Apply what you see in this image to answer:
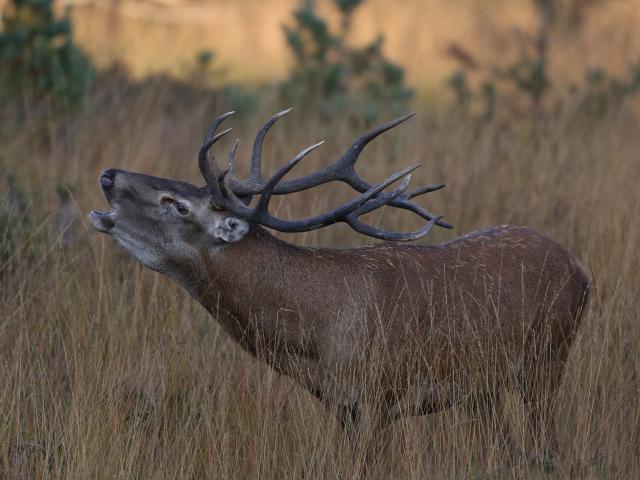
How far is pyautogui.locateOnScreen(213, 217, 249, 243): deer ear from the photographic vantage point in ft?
15.5

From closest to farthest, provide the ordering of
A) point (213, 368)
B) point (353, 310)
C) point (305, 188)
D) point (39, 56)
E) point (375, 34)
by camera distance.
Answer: point (353, 310)
point (305, 188)
point (213, 368)
point (39, 56)
point (375, 34)

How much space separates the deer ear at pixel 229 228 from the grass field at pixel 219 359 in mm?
565

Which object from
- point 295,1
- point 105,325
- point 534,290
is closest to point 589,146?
point 534,290

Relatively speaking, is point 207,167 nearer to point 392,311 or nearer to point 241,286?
point 241,286

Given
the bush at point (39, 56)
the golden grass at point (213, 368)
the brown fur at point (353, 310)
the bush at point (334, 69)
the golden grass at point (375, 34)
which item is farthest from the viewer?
the golden grass at point (375, 34)

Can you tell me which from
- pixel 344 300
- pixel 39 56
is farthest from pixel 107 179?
pixel 39 56

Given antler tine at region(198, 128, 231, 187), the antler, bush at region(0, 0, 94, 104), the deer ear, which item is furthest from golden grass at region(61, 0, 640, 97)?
the deer ear

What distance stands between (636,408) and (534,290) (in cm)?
66

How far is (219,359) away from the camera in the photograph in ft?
16.2

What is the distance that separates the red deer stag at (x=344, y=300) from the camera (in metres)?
4.64

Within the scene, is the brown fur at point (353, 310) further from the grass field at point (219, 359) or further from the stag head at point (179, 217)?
the grass field at point (219, 359)

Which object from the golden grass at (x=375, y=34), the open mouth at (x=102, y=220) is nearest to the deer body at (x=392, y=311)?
the open mouth at (x=102, y=220)

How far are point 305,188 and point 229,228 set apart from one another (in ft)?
1.25

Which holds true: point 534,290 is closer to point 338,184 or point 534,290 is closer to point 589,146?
point 338,184
